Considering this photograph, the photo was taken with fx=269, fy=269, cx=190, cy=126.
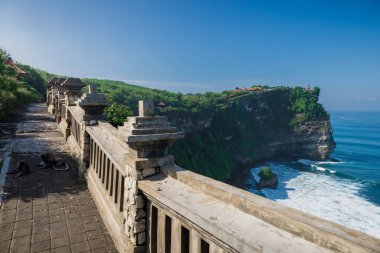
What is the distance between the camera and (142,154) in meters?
4.26

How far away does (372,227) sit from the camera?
39.7 meters

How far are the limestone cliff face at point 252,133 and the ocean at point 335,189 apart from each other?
17.8 ft

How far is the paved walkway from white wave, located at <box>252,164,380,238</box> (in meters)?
41.5

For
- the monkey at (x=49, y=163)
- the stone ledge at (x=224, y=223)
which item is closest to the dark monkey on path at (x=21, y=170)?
the monkey at (x=49, y=163)

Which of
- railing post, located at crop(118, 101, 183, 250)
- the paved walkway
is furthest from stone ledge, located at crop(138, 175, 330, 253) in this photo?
the paved walkway

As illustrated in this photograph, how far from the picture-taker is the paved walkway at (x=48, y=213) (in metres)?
5.07

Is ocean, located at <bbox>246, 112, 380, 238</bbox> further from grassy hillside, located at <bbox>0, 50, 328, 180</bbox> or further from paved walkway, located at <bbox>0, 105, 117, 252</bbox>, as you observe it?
paved walkway, located at <bbox>0, 105, 117, 252</bbox>

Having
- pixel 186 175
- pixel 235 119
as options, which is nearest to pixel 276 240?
pixel 186 175

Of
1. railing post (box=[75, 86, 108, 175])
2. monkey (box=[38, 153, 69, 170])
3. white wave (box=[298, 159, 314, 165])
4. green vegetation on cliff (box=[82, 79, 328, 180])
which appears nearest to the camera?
railing post (box=[75, 86, 108, 175])

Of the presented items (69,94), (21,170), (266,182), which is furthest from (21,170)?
(266,182)

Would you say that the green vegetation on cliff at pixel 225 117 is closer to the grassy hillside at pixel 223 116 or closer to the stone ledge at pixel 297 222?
the grassy hillside at pixel 223 116

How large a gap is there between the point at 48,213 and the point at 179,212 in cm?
454

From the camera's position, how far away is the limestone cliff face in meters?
69.4

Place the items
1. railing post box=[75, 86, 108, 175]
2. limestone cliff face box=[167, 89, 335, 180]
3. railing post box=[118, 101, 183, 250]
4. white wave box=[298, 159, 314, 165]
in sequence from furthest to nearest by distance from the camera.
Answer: white wave box=[298, 159, 314, 165] < limestone cliff face box=[167, 89, 335, 180] < railing post box=[75, 86, 108, 175] < railing post box=[118, 101, 183, 250]
